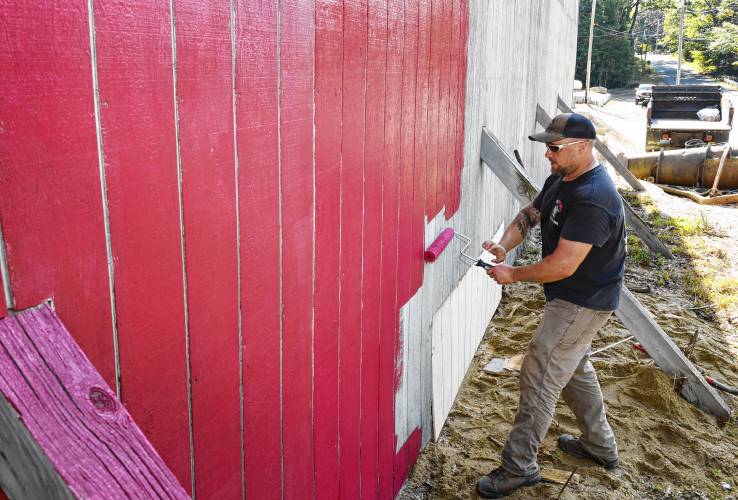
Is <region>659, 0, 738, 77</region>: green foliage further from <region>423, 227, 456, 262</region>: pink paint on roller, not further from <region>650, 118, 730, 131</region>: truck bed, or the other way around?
<region>423, 227, 456, 262</region>: pink paint on roller

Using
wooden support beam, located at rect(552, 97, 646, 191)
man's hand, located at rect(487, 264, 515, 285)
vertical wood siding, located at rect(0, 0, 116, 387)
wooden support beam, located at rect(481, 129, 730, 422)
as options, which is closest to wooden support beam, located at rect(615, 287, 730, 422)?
wooden support beam, located at rect(481, 129, 730, 422)

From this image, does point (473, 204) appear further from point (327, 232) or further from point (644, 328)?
point (327, 232)

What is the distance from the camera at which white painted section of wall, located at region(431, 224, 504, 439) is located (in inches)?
152

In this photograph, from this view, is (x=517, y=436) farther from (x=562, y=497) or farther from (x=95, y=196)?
(x=95, y=196)

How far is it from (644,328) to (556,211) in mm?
1612

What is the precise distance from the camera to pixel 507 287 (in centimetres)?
711

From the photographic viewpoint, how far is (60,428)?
0.93 m

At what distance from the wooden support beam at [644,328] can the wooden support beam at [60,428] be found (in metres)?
3.86

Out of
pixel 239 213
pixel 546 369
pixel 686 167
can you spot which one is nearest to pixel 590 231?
pixel 546 369

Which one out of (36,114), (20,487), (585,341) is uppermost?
(36,114)

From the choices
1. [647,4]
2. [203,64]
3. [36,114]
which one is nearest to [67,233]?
[36,114]

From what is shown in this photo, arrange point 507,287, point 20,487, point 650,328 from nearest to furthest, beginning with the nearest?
point 20,487 → point 650,328 → point 507,287

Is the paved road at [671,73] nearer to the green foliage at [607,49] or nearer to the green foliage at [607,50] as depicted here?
the green foliage at [607,49]

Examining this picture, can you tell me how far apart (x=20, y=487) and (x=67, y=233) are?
42 centimetres
